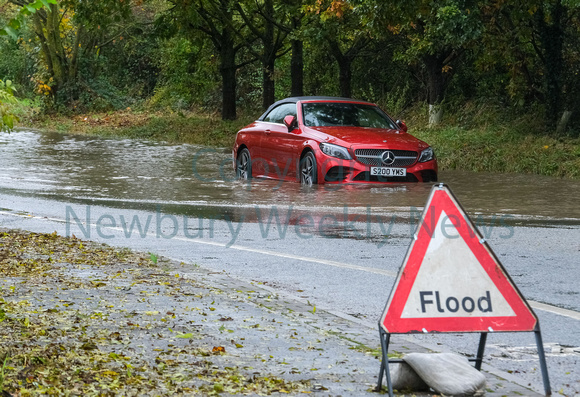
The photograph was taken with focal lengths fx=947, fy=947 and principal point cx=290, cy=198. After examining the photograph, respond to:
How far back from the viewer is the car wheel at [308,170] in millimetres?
16188

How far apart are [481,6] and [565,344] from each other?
20107mm

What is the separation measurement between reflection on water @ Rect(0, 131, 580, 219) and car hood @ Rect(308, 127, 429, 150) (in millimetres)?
733

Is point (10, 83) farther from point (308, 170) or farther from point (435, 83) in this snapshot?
point (435, 83)

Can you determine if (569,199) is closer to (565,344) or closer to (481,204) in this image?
(481,204)

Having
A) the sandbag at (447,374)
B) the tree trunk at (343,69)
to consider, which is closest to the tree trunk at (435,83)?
the tree trunk at (343,69)

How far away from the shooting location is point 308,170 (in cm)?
1642

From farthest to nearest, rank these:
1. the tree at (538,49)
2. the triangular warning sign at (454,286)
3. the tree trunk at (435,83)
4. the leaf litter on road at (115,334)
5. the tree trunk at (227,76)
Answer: the tree trunk at (227,76)
the tree trunk at (435,83)
the tree at (538,49)
the triangular warning sign at (454,286)
the leaf litter on road at (115,334)

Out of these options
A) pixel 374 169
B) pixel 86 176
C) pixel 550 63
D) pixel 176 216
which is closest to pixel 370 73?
pixel 550 63

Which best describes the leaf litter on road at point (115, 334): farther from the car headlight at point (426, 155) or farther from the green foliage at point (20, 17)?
the car headlight at point (426, 155)

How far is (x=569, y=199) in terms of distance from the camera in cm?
1519

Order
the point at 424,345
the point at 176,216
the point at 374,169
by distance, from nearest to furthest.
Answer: the point at 424,345
the point at 176,216
the point at 374,169

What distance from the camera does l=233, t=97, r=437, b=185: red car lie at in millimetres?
15891

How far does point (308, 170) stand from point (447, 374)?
11724 millimetres

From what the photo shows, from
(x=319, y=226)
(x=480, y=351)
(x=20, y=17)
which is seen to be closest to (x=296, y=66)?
(x=319, y=226)
